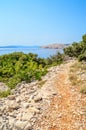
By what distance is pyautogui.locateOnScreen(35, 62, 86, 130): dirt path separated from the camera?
1133 cm

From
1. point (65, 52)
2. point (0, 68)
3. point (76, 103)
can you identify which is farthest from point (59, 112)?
point (65, 52)

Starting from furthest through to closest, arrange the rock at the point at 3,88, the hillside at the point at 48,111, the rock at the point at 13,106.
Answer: the rock at the point at 3,88
the rock at the point at 13,106
the hillside at the point at 48,111

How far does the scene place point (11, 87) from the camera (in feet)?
69.9

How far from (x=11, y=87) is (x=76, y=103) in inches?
343

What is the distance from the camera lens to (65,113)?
12.4 meters

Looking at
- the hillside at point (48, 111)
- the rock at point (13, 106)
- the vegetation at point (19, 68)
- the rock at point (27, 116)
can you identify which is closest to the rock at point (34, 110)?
the hillside at point (48, 111)

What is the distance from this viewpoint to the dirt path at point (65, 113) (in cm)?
1133

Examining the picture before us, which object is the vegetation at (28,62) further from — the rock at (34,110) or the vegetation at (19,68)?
the rock at (34,110)

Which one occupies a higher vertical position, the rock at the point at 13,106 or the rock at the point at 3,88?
the rock at the point at 13,106

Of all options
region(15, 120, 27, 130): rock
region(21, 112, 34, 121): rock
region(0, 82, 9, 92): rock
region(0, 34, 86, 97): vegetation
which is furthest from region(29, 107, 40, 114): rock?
region(0, 34, 86, 97): vegetation

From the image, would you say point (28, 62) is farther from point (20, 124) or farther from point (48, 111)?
point (20, 124)

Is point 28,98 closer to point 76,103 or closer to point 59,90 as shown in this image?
point 59,90

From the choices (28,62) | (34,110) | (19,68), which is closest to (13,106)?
(34,110)

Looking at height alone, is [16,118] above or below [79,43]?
below
